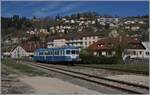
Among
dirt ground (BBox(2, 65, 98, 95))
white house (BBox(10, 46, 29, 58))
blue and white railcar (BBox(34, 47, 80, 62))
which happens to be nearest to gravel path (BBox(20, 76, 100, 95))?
dirt ground (BBox(2, 65, 98, 95))

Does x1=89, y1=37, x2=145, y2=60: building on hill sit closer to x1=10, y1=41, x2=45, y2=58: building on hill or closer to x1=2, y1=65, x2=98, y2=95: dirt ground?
x1=10, y1=41, x2=45, y2=58: building on hill

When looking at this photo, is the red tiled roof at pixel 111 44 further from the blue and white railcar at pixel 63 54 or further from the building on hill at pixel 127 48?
the blue and white railcar at pixel 63 54

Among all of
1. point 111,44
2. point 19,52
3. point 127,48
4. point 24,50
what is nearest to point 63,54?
point 127,48

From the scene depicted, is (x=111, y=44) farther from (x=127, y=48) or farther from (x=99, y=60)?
(x=99, y=60)

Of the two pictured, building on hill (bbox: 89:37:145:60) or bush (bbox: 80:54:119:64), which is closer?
bush (bbox: 80:54:119:64)

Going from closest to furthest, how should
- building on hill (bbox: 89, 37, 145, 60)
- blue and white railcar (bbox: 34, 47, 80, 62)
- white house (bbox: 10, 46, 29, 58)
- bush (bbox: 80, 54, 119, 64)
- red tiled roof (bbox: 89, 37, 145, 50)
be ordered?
blue and white railcar (bbox: 34, 47, 80, 62) → bush (bbox: 80, 54, 119, 64) → red tiled roof (bbox: 89, 37, 145, 50) → building on hill (bbox: 89, 37, 145, 60) → white house (bbox: 10, 46, 29, 58)

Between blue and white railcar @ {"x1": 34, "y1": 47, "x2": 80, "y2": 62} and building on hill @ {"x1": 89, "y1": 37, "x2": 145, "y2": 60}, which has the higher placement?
building on hill @ {"x1": 89, "y1": 37, "x2": 145, "y2": 60}

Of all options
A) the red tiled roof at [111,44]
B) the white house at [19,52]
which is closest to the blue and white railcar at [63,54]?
the red tiled roof at [111,44]

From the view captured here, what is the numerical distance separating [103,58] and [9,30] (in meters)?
108

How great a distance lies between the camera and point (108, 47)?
328 feet

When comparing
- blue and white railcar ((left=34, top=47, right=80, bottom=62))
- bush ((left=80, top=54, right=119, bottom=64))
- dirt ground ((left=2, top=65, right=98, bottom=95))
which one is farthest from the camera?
bush ((left=80, top=54, right=119, bottom=64))

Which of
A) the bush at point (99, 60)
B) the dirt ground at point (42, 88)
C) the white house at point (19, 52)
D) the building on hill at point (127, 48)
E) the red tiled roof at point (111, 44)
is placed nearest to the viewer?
the dirt ground at point (42, 88)

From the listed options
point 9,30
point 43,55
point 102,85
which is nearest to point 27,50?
point 9,30

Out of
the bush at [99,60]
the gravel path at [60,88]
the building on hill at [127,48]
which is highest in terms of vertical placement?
the building on hill at [127,48]
